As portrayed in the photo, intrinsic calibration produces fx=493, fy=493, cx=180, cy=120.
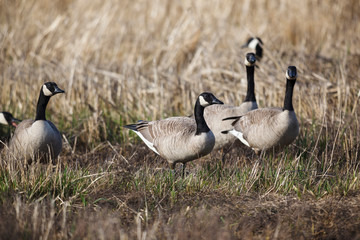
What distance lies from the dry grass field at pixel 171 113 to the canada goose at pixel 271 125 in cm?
25

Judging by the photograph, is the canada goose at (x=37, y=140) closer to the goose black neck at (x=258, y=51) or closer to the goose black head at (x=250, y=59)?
the goose black head at (x=250, y=59)

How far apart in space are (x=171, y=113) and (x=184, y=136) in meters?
2.11

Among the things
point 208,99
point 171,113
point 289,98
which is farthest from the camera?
point 171,113

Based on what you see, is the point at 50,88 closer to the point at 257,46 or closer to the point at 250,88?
the point at 250,88

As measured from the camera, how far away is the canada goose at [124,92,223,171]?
5.33 m

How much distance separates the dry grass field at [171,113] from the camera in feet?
14.1

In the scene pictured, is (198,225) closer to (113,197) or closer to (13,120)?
(113,197)

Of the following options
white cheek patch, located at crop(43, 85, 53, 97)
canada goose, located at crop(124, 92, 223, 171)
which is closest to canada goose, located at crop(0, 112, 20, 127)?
white cheek patch, located at crop(43, 85, 53, 97)

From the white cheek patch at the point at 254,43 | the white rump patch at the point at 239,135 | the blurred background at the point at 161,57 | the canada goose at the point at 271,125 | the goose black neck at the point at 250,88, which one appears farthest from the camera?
the white cheek patch at the point at 254,43

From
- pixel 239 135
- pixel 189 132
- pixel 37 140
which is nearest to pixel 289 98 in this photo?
pixel 239 135

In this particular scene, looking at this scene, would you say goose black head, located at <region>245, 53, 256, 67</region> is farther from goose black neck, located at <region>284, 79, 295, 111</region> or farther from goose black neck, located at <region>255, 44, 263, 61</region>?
goose black neck, located at <region>255, 44, 263, 61</region>

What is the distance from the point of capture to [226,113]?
6441 millimetres

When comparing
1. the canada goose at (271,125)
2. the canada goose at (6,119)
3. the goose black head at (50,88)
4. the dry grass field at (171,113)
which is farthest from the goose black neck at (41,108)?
the canada goose at (271,125)

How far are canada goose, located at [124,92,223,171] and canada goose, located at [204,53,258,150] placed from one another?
534 mm
